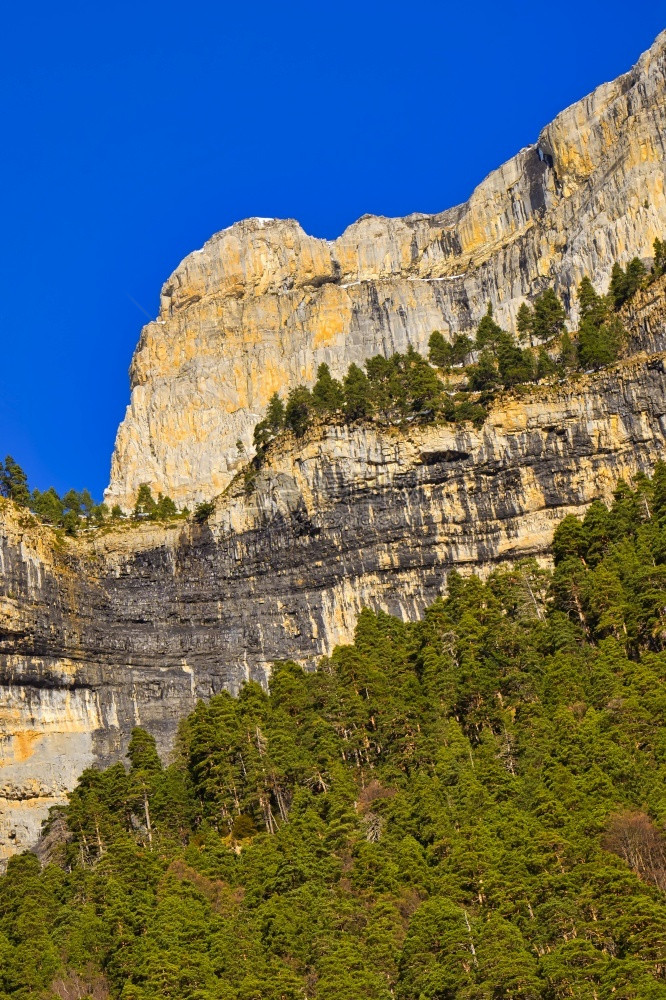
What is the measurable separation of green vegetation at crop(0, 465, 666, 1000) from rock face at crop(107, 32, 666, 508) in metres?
44.4

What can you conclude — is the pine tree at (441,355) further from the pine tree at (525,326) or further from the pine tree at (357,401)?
the pine tree at (357,401)

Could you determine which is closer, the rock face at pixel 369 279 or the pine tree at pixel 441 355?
the pine tree at pixel 441 355

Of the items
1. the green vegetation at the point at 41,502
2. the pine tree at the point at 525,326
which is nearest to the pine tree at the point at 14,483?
the green vegetation at the point at 41,502

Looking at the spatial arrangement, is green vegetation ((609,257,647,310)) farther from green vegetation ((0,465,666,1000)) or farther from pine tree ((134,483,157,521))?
pine tree ((134,483,157,521))

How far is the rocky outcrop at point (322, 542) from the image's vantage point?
327ft

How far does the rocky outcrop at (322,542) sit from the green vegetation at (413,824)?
20.9ft

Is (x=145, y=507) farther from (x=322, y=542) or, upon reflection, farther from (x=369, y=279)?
(x=369, y=279)

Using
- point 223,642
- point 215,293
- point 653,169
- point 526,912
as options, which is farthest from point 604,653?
point 215,293

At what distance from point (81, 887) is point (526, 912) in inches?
1037

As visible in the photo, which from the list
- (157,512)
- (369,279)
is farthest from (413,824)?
(369,279)

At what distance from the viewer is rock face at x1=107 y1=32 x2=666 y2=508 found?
129 m

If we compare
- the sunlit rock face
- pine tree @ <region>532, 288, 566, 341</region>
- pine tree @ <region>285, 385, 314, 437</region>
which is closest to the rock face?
the sunlit rock face

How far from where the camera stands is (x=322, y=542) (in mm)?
102188

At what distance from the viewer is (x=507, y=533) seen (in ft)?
331
